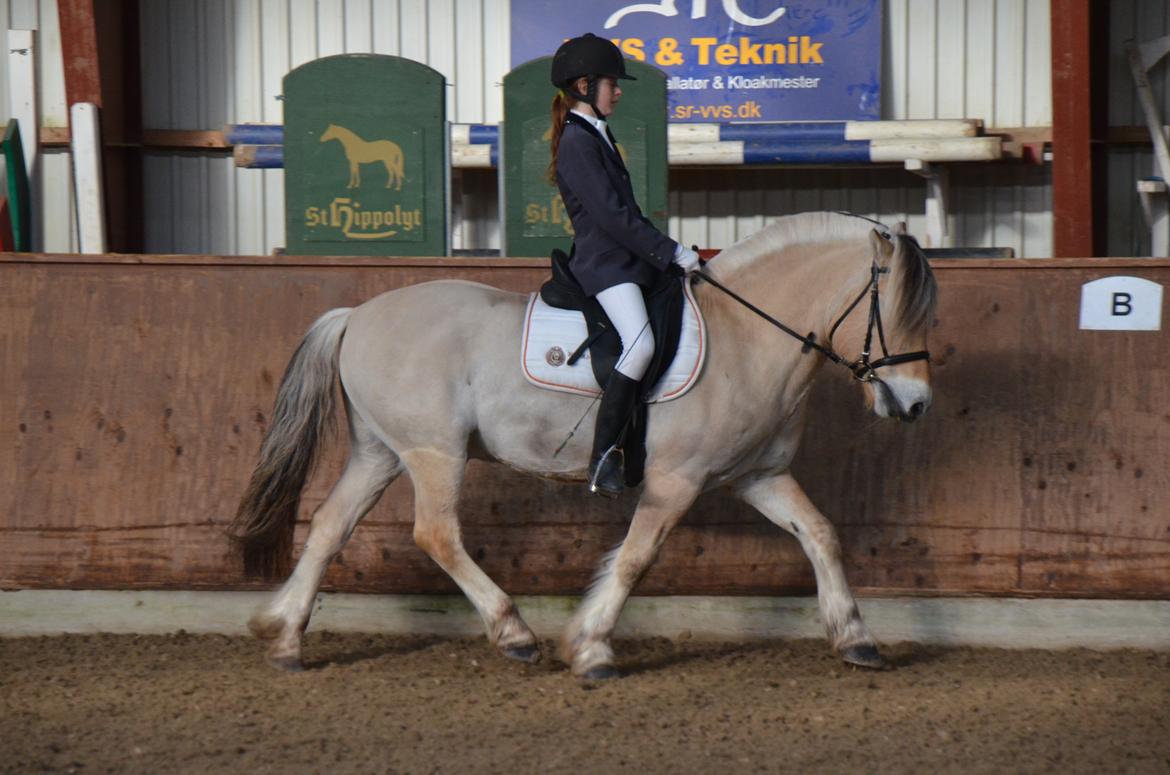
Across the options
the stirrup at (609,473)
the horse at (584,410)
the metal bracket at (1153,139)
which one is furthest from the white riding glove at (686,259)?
the metal bracket at (1153,139)

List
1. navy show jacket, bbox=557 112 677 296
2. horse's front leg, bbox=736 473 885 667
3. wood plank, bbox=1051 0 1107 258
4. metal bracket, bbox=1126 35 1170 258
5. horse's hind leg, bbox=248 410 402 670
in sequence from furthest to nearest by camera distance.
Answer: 1. metal bracket, bbox=1126 35 1170 258
2. wood plank, bbox=1051 0 1107 258
3. horse's hind leg, bbox=248 410 402 670
4. horse's front leg, bbox=736 473 885 667
5. navy show jacket, bbox=557 112 677 296

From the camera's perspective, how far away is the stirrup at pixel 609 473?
4.28 m

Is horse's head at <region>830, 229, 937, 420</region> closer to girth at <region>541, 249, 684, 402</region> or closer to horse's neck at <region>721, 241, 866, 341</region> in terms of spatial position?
horse's neck at <region>721, 241, 866, 341</region>

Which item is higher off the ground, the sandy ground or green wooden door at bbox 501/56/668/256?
green wooden door at bbox 501/56/668/256

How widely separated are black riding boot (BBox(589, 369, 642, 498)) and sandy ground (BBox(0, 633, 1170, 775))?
2.40ft

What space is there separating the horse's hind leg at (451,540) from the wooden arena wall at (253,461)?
0.69 meters

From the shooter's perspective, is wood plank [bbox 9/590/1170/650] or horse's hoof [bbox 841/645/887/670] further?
wood plank [bbox 9/590/1170/650]

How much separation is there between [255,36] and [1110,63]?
5868 mm

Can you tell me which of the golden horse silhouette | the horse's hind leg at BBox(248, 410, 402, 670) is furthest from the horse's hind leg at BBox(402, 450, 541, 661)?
the golden horse silhouette

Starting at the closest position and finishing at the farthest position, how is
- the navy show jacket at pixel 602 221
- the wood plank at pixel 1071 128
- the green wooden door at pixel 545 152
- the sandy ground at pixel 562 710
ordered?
the sandy ground at pixel 562 710 < the navy show jacket at pixel 602 221 < the green wooden door at pixel 545 152 < the wood plank at pixel 1071 128

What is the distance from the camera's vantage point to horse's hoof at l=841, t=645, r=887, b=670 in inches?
180

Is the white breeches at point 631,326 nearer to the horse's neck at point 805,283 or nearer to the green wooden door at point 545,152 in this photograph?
the horse's neck at point 805,283

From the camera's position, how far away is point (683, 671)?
4.68 meters

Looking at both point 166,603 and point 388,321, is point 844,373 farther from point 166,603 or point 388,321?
point 166,603
